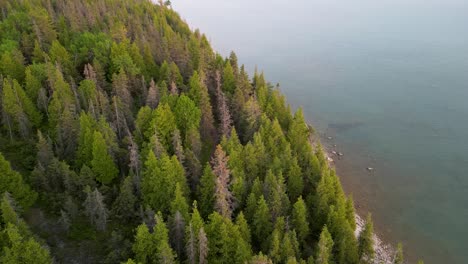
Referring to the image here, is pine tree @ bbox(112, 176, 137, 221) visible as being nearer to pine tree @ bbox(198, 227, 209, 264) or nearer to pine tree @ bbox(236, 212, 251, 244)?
pine tree @ bbox(198, 227, 209, 264)

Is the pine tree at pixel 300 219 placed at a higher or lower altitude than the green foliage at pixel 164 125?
lower

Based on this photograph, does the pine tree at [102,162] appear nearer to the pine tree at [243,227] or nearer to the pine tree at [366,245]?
the pine tree at [243,227]

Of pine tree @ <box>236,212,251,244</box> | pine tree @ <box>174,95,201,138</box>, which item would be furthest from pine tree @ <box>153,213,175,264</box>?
pine tree @ <box>174,95,201,138</box>

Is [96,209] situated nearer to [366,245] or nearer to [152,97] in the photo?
[152,97]

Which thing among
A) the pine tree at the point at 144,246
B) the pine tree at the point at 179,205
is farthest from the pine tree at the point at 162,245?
the pine tree at the point at 179,205

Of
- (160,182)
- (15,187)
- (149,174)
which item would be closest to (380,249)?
(160,182)
